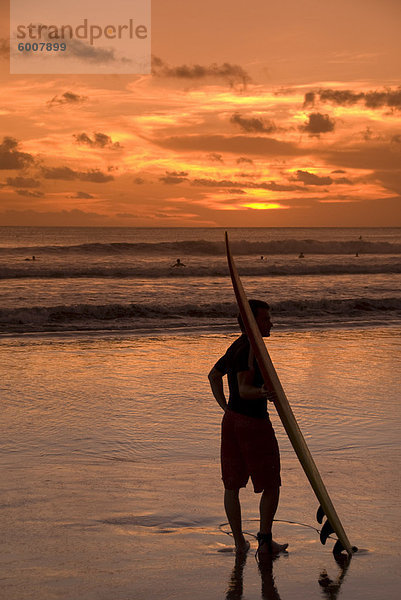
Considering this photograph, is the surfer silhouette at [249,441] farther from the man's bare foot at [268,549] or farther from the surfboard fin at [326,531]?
the surfboard fin at [326,531]

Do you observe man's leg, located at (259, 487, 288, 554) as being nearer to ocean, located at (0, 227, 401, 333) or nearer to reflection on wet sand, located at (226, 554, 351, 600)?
reflection on wet sand, located at (226, 554, 351, 600)

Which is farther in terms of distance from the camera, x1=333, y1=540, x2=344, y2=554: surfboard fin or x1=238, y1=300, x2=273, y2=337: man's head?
x1=238, y1=300, x2=273, y2=337: man's head

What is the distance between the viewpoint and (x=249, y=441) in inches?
183

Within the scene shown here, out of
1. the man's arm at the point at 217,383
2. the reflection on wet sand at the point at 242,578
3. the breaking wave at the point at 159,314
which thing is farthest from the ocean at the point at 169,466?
the breaking wave at the point at 159,314

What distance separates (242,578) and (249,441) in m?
0.81

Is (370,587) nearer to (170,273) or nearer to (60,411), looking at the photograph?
(60,411)

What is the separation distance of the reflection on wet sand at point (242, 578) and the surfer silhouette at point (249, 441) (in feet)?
0.33

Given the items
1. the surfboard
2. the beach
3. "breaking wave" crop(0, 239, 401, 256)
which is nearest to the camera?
the beach

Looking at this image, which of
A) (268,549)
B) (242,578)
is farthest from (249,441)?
(242,578)

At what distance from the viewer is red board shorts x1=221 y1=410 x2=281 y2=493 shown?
15.3 feet

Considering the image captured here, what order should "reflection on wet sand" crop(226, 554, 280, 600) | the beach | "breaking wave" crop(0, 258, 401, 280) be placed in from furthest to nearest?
1. "breaking wave" crop(0, 258, 401, 280)
2. the beach
3. "reflection on wet sand" crop(226, 554, 280, 600)

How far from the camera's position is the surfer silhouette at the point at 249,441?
15.3ft

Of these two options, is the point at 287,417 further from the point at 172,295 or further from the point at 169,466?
the point at 172,295

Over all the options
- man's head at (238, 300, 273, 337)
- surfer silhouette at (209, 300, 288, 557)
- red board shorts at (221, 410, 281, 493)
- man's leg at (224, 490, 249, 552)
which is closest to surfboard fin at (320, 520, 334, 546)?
surfer silhouette at (209, 300, 288, 557)
